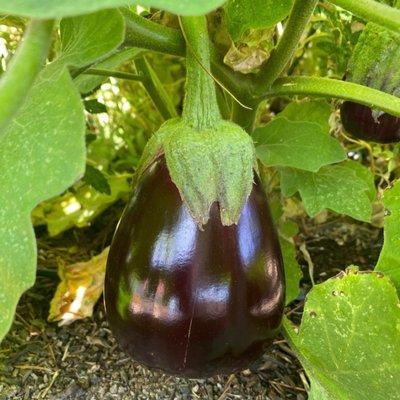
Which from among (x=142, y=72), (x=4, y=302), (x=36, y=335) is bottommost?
(x=36, y=335)

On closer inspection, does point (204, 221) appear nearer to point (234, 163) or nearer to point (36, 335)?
point (234, 163)

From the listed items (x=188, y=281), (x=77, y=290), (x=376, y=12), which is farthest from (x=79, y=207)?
(x=376, y=12)

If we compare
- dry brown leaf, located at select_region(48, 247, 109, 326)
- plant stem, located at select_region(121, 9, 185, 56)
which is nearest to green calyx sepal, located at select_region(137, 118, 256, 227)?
plant stem, located at select_region(121, 9, 185, 56)

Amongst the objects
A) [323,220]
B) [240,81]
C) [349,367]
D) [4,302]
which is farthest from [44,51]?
[323,220]

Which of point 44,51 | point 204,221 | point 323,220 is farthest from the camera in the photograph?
point 323,220

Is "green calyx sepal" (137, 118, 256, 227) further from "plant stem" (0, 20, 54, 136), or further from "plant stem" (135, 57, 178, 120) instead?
"plant stem" (135, 57, 178, 120)
